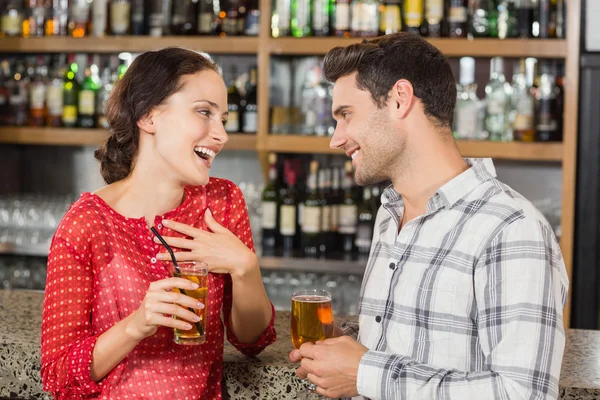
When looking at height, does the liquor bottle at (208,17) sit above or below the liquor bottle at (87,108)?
above

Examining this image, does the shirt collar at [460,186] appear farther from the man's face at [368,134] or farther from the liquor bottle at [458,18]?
the liquor bottle at [458,18]

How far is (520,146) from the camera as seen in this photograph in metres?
3.23

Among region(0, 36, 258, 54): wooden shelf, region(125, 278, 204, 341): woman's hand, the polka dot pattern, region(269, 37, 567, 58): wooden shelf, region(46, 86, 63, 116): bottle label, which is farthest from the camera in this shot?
region(46, 86, 63, 116): bottle label

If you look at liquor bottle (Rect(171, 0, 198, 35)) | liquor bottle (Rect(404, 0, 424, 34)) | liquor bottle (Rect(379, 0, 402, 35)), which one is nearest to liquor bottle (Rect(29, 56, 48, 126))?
liquor bottle (Rect(171, 0, 198, 35))

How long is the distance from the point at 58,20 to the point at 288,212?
1.41 meters

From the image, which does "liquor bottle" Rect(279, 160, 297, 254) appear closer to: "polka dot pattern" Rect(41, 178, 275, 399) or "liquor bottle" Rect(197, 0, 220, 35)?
"liquor bottle" Rect(197, 0, 220, 35)

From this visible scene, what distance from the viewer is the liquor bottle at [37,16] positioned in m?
3.75

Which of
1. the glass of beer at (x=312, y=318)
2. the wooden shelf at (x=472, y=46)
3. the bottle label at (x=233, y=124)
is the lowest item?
the glass of beer at (x=312, y=318)

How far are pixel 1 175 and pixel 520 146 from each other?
2.53 m

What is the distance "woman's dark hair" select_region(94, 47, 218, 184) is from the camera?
158 centimetres

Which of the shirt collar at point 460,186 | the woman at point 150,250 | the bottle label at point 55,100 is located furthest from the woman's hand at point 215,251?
the bottle label at point 55,100

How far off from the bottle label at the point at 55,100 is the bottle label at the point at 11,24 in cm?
32

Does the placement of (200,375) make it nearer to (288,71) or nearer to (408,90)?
(408,90)

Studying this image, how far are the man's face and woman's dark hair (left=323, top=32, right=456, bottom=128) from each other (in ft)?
0.06
